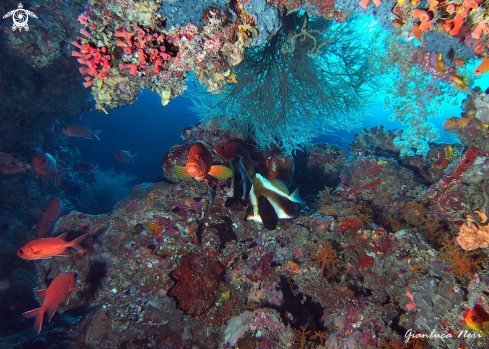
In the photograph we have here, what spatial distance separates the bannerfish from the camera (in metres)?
3.06

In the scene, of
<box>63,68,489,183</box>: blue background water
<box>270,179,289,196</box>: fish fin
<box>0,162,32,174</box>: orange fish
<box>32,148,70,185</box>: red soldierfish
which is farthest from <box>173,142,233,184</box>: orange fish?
<box>63,68,489,183</box>: blue background water

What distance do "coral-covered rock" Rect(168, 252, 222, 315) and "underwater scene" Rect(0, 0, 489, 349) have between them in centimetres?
3

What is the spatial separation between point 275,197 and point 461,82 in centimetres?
336

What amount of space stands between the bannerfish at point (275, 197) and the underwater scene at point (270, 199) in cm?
2

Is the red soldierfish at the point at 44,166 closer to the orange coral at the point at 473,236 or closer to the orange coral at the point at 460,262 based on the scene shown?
the orange coral at the point at 460,262

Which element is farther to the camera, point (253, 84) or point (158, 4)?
point (253, 84)

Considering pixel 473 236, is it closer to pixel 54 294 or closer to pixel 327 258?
pixel 327 258

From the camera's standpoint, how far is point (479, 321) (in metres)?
2.11

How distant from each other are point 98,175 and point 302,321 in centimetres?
1585

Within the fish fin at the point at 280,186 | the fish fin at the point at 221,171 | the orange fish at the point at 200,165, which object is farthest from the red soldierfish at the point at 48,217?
the fish fin at the point at 280,186

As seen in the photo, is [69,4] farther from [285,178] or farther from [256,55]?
[285,178]

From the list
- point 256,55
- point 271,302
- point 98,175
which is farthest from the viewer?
point 98,175

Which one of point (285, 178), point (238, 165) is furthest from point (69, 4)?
point (285, 178)

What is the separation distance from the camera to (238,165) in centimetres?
365
